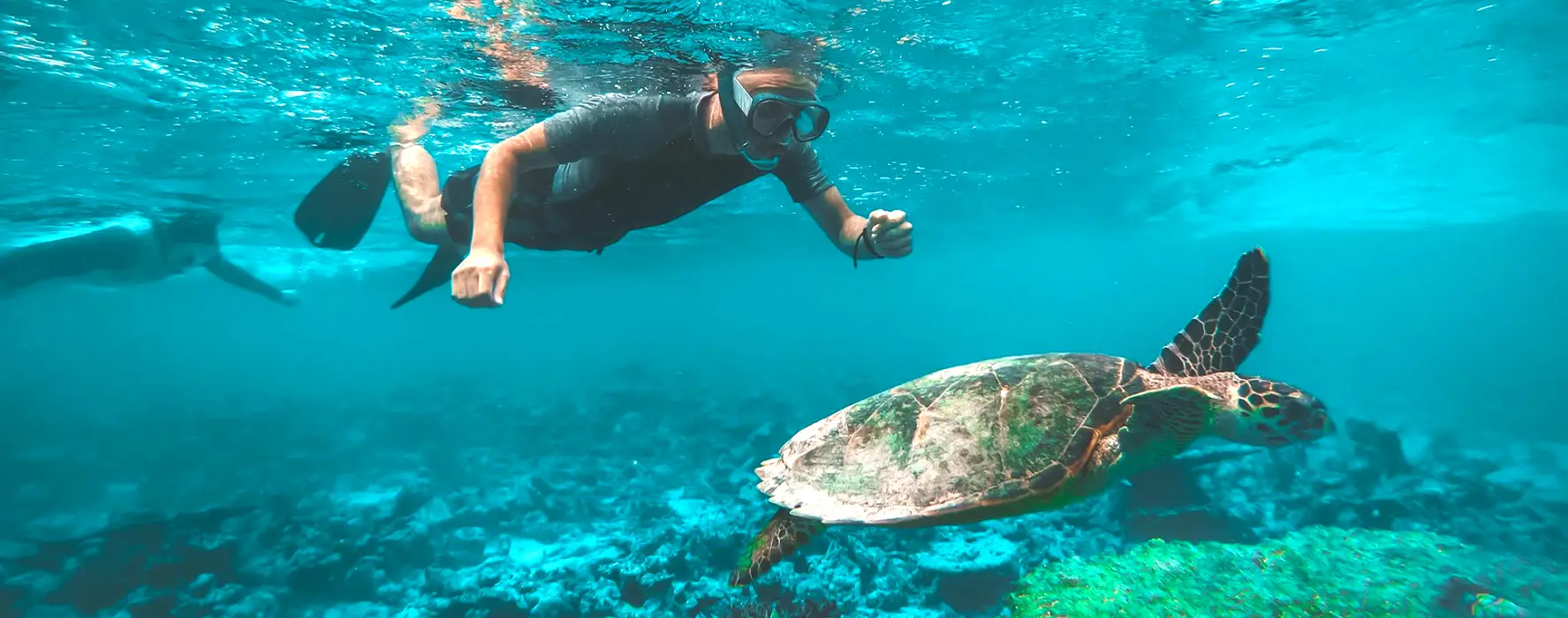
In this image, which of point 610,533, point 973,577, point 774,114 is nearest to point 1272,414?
point 774,114

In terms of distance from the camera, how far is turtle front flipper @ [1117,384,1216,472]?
2836 millimetres

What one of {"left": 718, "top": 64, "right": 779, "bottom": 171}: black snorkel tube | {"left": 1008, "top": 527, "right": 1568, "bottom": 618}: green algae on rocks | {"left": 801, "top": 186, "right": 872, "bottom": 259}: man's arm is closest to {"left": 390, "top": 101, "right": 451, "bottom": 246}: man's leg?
{"left": 718, "top": 64, "right": 779, "bottom": 171}: black snorkel tube

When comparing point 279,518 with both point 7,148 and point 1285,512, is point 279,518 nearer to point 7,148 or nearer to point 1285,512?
point 7,148

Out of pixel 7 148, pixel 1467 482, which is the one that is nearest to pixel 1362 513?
pixel 1467 482

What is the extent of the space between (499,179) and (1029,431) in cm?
298

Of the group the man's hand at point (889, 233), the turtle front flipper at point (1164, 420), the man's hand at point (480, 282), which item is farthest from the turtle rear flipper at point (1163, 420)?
the man's hand at point (480, 282)

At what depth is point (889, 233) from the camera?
336 cm

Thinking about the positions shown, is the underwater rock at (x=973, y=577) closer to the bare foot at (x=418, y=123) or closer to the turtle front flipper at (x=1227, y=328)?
the turtle front flipper at (x=1227, y=328)

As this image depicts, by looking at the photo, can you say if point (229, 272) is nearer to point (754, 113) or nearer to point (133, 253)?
point (133, 253)

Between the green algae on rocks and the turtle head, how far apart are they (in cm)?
296

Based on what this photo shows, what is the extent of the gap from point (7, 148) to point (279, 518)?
904cm

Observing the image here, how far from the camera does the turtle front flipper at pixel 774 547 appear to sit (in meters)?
3.81

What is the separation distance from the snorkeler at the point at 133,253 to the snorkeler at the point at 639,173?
601 inches

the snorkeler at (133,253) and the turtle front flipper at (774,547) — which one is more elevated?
the turtle front flipper at (774,547)
